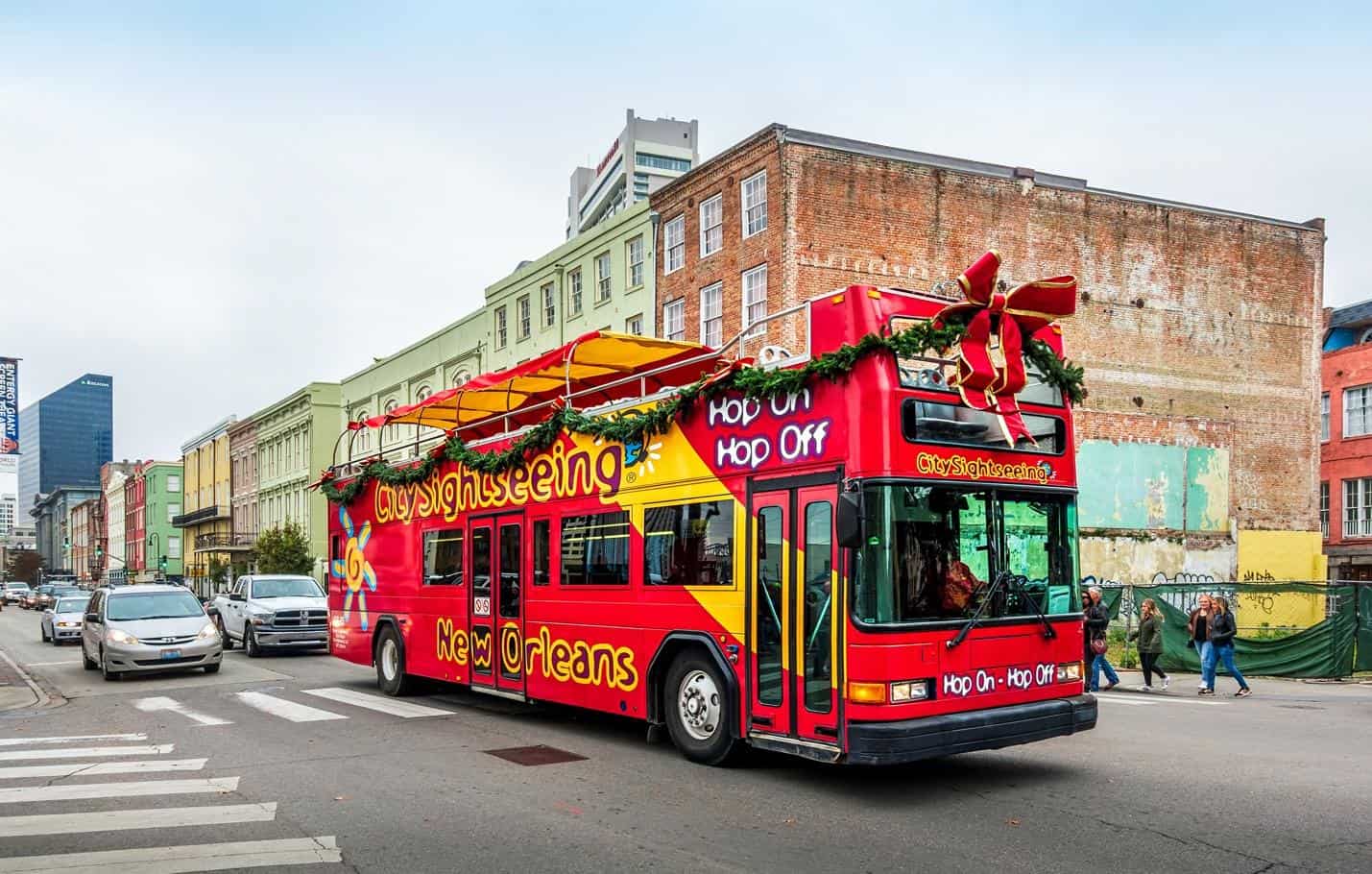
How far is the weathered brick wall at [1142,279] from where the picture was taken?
3069 cm

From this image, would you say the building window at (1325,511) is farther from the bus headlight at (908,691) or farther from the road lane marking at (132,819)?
the road lane marking at (132,819)

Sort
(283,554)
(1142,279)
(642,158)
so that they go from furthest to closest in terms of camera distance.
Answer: (642,158), (283,554), (1142,279)

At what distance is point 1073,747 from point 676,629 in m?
4.09

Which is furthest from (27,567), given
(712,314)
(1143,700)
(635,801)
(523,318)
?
(635,801)

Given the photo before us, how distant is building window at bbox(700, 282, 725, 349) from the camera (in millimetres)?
31906

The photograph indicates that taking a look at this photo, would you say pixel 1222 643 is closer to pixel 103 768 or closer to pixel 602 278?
pixel 103 768

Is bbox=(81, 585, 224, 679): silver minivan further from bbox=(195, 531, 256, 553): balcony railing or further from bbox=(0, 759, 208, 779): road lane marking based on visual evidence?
bbox=(195, 531, 256, 553): balcony railing

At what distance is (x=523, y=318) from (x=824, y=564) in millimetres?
34305

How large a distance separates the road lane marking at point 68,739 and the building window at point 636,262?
2492 centimetres

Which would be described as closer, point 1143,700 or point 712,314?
point 1143,700

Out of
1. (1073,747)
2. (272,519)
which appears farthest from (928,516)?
(272,519)

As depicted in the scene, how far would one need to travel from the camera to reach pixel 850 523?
26.1 ft

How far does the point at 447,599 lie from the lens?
14.4 m

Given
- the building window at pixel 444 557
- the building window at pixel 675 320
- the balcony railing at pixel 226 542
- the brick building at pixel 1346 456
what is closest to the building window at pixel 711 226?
the building window at pixel 675 320
